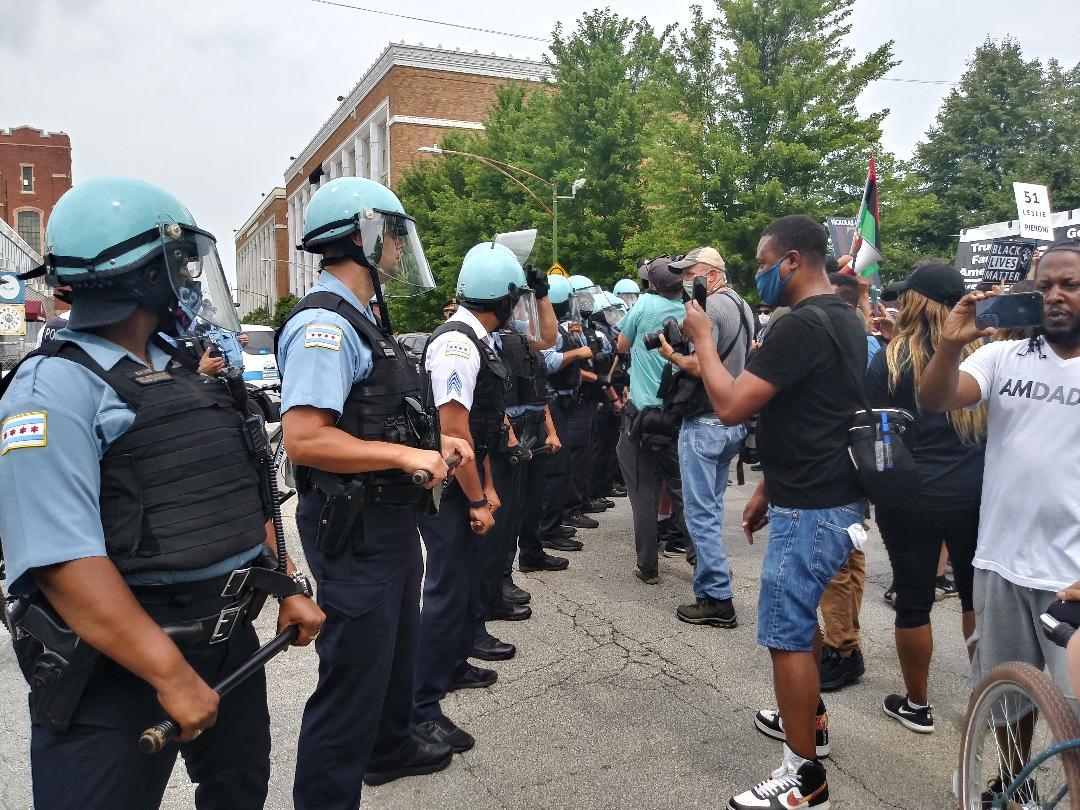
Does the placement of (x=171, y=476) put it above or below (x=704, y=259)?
below

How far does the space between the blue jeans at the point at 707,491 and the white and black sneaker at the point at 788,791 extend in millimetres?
1967

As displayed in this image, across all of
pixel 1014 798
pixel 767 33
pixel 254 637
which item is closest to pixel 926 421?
pixel 1014 798

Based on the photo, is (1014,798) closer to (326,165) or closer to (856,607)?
(856,607)

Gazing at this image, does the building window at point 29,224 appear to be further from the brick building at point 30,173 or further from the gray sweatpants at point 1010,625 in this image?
the gray sweatpants at point 1010,625

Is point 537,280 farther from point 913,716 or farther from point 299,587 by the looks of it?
point 299,587

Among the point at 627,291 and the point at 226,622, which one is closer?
the point at 226,622

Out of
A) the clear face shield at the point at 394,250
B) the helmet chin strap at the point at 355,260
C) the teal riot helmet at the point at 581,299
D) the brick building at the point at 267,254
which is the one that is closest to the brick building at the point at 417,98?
the brick building at the point at 267,254

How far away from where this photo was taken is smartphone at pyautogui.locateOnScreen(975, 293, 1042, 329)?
238 centimetres

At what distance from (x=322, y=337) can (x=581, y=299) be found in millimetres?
6069

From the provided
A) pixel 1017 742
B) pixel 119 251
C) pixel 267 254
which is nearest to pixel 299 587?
pixel 119 251

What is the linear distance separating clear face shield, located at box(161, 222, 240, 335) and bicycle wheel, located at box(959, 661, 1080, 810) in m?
2.38

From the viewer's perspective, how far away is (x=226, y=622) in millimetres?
1816

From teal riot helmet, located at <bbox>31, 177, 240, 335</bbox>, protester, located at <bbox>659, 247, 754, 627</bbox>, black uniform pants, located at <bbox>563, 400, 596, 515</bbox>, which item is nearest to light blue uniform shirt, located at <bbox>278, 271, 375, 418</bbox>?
teal riot helmet, located at <bbox>31, 177, 240, 335</bbox>

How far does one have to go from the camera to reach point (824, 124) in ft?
67.1
